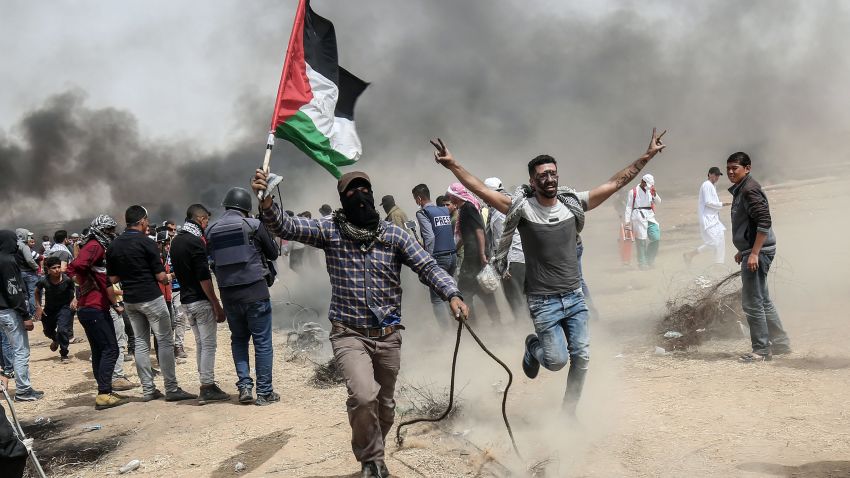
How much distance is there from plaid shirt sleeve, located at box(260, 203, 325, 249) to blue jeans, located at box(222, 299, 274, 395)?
83.5 inches

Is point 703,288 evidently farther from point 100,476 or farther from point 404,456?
point 100,476

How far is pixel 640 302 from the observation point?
9.26 meters

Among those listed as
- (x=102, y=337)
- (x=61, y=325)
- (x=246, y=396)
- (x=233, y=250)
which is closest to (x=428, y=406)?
(x=246, y=396)

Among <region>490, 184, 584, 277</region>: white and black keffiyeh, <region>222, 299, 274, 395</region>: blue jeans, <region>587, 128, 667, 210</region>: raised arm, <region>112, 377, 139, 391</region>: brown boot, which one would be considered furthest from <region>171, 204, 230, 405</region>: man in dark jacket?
<region>587, 128, 667, 210</region>: raised arm

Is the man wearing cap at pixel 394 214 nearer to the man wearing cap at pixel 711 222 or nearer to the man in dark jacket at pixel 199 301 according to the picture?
the man in dark jacket at pixel 199 301

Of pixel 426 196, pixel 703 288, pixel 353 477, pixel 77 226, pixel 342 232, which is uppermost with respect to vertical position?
pixel 77 226

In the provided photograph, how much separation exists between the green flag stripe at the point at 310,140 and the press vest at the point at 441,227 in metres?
2.75

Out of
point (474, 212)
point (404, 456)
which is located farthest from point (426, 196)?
point (404, 456)

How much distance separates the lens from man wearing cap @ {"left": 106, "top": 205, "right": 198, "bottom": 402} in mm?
6133

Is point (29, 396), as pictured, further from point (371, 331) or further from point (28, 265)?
point (371, 331)

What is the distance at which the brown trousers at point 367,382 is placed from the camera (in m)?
3.77

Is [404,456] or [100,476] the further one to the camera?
[100,476]

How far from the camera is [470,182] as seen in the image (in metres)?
4.39

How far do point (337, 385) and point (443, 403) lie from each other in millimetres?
1651
